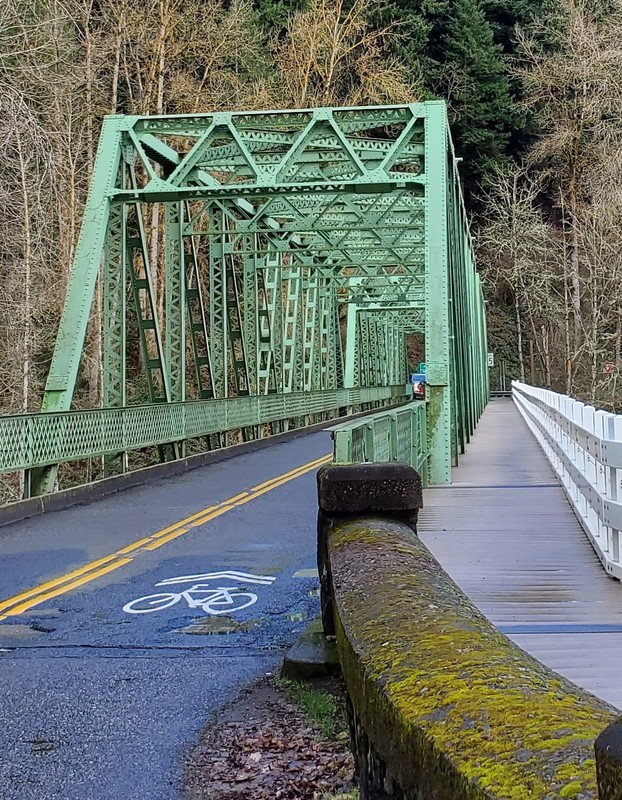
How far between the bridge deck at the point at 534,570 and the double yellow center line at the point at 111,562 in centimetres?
257

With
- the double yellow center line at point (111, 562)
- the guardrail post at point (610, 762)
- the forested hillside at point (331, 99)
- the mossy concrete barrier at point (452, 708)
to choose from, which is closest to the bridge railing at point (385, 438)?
the double yellow center line at point (111, 562)

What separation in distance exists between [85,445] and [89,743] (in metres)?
10.5

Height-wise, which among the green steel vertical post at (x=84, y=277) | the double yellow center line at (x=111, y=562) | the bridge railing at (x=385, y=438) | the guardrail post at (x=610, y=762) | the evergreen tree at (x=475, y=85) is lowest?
the double yellow center line at (x=111, y=562)

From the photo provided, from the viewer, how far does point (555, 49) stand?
57.7 m

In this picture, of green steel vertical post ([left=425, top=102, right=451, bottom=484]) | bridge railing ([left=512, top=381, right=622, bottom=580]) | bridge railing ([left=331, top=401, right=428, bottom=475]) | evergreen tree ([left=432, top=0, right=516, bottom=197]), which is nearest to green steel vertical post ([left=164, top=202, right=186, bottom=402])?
green steel vertical post ([left=425, top=102, right=451, bottom=484])

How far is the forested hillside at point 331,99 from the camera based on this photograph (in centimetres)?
2195

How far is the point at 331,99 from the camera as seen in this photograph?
127 feet

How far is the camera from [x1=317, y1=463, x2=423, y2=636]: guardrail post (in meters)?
4.61

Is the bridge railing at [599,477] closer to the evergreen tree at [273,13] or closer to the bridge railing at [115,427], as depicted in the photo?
the bridge railing at [115,427]

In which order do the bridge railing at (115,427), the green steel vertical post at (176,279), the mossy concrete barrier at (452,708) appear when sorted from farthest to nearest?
the green steel vertical post at (176,279) → the bridge railing at (115,427) → the mossy concrete barrier at (452,708)

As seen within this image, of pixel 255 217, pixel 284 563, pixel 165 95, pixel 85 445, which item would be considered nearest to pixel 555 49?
pixel 165 95

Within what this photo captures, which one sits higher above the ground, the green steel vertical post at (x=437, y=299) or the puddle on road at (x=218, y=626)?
the green steel vertical post at (x=437, y=299)

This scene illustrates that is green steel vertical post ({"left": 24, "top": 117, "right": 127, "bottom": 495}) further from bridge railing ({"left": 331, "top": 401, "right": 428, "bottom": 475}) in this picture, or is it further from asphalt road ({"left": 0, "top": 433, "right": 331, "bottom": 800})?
bridge railing ({"left": 331, "top": 401, "right": 428, "bottom": 475})

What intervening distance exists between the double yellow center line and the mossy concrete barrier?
4486mm
